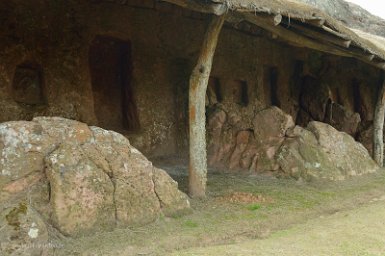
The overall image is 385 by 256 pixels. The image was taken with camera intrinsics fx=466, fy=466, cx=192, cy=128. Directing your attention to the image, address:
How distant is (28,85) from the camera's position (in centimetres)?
845

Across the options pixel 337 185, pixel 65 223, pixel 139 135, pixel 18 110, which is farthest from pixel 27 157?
pixel 337 185

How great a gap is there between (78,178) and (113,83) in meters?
5.10

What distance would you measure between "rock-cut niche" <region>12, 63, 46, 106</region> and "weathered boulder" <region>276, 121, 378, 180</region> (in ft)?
15.7

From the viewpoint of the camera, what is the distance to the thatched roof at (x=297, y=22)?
249 inches

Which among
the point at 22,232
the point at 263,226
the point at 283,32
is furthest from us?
the point at 283,32

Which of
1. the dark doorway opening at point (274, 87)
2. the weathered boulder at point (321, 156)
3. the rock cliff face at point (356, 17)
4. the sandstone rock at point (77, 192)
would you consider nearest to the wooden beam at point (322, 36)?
the weathered boulder at point (321, 156)

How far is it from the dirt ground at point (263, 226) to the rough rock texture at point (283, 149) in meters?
0.83

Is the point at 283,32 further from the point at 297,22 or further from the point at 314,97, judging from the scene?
the point at 314,97

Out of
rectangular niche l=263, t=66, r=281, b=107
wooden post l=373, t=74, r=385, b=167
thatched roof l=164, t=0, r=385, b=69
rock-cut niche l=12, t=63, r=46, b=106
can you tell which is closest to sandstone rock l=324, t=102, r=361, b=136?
rectangular niche l=263, t=66, r=281, b=107

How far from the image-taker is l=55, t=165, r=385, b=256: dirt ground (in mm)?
4809

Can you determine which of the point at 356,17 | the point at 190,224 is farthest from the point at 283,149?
the point at 356,17

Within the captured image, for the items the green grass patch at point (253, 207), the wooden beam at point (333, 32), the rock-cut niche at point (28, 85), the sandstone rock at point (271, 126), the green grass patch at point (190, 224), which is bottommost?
the green grass patch at point (190, 224)

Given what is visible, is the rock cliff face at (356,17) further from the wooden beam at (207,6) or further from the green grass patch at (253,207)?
the green grass patch at (253,207)

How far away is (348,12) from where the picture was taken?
19.8 m
